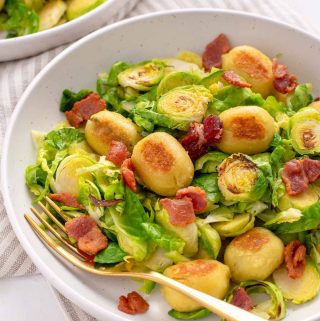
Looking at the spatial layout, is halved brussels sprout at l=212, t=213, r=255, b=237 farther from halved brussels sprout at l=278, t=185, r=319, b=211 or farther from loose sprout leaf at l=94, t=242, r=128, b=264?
loose sprout leaf at l=94, t=242, r=128, b=264

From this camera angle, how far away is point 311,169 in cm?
233

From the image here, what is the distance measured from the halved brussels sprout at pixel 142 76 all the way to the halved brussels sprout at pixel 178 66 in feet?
0.12

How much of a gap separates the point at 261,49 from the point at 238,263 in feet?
3.76

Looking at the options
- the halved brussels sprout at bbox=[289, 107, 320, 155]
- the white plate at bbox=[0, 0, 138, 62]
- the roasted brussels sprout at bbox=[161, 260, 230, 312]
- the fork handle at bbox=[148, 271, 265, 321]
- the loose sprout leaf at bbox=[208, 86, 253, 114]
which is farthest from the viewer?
the white plate at bbox=[0, 0, 138, 62]

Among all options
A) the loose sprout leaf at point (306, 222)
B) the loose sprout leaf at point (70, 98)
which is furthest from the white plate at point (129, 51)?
the loose sprout leaf at point (306, 222)

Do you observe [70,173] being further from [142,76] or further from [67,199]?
[142,76]

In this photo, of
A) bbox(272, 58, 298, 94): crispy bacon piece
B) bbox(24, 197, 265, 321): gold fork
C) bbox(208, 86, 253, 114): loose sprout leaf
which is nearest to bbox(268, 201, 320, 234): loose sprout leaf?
bbox(24, 197, 265, 321): gold fork

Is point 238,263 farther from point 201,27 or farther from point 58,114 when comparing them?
point 201,27

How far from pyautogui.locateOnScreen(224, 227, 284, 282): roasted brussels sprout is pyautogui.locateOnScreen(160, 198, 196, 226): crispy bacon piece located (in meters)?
0.18

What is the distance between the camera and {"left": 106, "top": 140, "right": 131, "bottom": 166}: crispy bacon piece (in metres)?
2.36

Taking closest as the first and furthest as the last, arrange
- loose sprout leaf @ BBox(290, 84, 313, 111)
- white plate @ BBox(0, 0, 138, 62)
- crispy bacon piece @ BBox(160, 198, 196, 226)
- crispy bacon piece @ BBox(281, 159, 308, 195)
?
crispy bacon piece @ BBox(160, 198, 196, 226) → crispy bacon piece @ BBox(281, 159, 308, 195) → loose sprout leaf @ BBox(290, 84, 313, 111) → white plate @ BBox(0, 0, 138, 62)

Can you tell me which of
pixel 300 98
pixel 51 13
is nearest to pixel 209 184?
pixel 300 98

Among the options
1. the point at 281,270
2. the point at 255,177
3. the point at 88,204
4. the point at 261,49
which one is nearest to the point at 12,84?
the point at 88,204

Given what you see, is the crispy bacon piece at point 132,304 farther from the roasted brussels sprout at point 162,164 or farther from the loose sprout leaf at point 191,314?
the roasted brussels sprout at point 162,164
